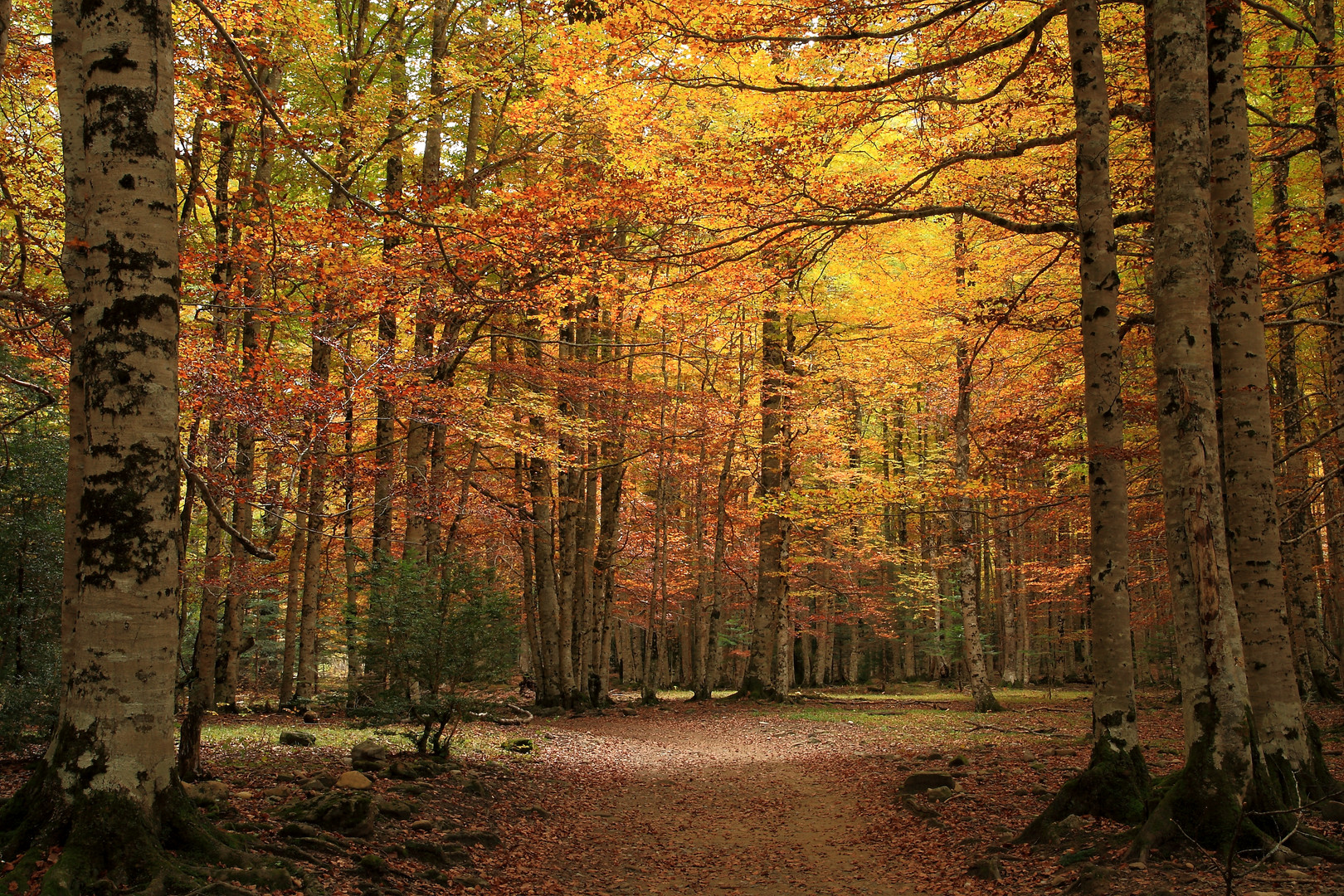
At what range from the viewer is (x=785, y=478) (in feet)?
63.5

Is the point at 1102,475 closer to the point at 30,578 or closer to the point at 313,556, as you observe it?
the point at 30,578

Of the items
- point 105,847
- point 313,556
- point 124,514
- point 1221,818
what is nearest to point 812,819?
point 1221,818

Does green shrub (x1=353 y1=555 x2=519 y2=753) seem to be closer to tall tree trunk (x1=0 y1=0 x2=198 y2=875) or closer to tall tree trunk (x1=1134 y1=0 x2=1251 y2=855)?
tall tree trunk (x1=0 y1=0 x2=198 y2=875)

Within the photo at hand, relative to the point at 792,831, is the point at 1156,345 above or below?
above

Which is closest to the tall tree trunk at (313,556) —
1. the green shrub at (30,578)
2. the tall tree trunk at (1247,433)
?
the green shrub at (30,578)

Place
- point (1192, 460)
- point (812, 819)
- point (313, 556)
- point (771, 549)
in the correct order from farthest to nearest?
point (771, 549), point (313, 556), point (812, 819), point (1192, 460)

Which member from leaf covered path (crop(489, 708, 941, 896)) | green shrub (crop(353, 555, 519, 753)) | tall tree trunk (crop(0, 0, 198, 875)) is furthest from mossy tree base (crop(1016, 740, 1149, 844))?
tall tree trunk (crop(0, 0, 198, 875))

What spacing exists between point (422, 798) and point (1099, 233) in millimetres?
8061

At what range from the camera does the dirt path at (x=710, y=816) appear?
655 cm

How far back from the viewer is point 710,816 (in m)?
8.70

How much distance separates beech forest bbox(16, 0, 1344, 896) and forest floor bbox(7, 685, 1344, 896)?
0.23 ft

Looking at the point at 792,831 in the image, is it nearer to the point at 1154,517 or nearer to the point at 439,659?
the point at 439,659

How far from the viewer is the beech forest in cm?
419

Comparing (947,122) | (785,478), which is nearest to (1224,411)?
(947,122)
